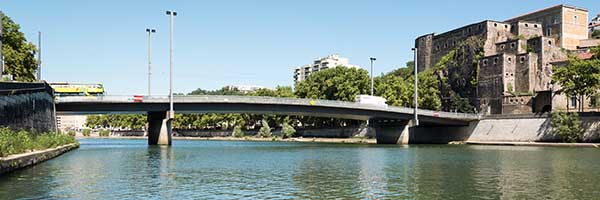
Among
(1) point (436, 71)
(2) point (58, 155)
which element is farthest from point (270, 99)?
(1) point (436, 71)

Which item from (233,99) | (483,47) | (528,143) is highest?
(483,47)

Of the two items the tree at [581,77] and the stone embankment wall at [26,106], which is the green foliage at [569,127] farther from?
the stone embankment wall at [26,106]

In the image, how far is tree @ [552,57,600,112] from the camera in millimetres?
78312

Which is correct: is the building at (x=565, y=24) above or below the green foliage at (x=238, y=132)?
above

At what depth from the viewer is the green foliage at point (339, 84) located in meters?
117

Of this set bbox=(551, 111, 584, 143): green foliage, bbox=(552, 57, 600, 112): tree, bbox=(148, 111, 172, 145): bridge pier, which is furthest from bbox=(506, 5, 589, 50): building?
bbox=(148, 111, 172, 145): bridge pier

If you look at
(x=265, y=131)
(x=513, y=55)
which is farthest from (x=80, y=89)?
(x=513, y=55)

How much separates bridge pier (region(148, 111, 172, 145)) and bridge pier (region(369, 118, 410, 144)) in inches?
1356

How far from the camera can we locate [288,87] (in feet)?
493

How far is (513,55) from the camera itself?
110 meters

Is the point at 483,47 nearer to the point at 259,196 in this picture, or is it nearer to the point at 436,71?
the point at 436,71

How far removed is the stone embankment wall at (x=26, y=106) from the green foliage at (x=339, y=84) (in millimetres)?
63462

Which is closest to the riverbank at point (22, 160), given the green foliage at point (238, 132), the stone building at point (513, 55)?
the stone building at point (513, 55)

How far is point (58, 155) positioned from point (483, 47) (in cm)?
8779
